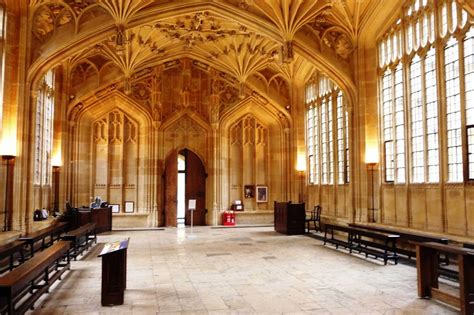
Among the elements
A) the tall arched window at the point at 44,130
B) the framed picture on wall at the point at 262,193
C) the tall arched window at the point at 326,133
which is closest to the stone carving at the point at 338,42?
the tall arched window at the point at 326,133

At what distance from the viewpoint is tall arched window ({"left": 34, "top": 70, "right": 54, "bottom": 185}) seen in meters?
12.0

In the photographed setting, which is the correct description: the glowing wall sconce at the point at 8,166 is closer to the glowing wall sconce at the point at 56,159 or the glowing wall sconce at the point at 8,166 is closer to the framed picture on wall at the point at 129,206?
the glowing wall sconce at the point at 56,159

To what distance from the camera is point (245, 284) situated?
665cm

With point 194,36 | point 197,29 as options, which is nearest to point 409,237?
point 197,29

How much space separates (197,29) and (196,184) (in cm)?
666

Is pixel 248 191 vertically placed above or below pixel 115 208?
above

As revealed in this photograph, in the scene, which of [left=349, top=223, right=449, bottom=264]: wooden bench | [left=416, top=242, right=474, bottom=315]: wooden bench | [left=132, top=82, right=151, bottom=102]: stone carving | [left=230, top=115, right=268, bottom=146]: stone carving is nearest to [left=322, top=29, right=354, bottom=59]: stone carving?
[left=349, top=223, right=449, bottom=264]: wooden bench

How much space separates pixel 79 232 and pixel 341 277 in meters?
5.79

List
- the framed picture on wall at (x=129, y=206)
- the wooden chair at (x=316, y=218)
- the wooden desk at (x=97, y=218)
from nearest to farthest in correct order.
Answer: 1. the wooden desk at (x=97, y=218)
2. the wooden chair at (x=316, y=218)
3. the framed picture on wall at (x=129, y=206)

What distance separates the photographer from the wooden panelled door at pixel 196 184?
56.0ft

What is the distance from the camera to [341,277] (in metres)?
7.12

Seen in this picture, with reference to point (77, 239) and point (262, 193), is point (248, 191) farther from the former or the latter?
point (77, 239)

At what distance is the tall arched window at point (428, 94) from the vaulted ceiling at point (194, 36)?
5.24 ft

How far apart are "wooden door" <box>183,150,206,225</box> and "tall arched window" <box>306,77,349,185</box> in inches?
185
